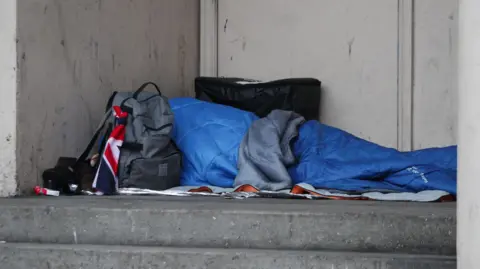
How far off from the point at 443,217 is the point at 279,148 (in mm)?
1102

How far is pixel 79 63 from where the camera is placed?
3.27m

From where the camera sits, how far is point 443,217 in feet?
7.38

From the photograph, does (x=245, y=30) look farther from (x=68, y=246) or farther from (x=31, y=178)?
(x=68, y=246)

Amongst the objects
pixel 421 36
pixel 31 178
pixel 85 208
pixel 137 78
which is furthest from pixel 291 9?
pixel 85 208

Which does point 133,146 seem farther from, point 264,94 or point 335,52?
point 335,52

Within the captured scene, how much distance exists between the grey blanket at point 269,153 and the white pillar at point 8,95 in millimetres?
848

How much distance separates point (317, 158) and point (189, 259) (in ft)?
3.77

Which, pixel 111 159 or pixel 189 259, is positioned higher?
pixel 111 159

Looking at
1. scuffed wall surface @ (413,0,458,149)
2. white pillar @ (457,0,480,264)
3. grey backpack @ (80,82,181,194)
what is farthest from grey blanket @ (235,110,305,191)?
white pillar @ (457,0,480,264)

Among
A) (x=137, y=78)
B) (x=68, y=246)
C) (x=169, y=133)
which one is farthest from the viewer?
(x=137, y=78)

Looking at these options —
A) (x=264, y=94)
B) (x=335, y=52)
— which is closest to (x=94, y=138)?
(x=264, y=94)

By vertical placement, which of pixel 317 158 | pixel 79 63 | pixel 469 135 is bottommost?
pixel 317 158

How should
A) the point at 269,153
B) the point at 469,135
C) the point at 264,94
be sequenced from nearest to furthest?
the point at 469,135, the point at 269,153, the point at 264,94

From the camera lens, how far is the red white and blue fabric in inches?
119
